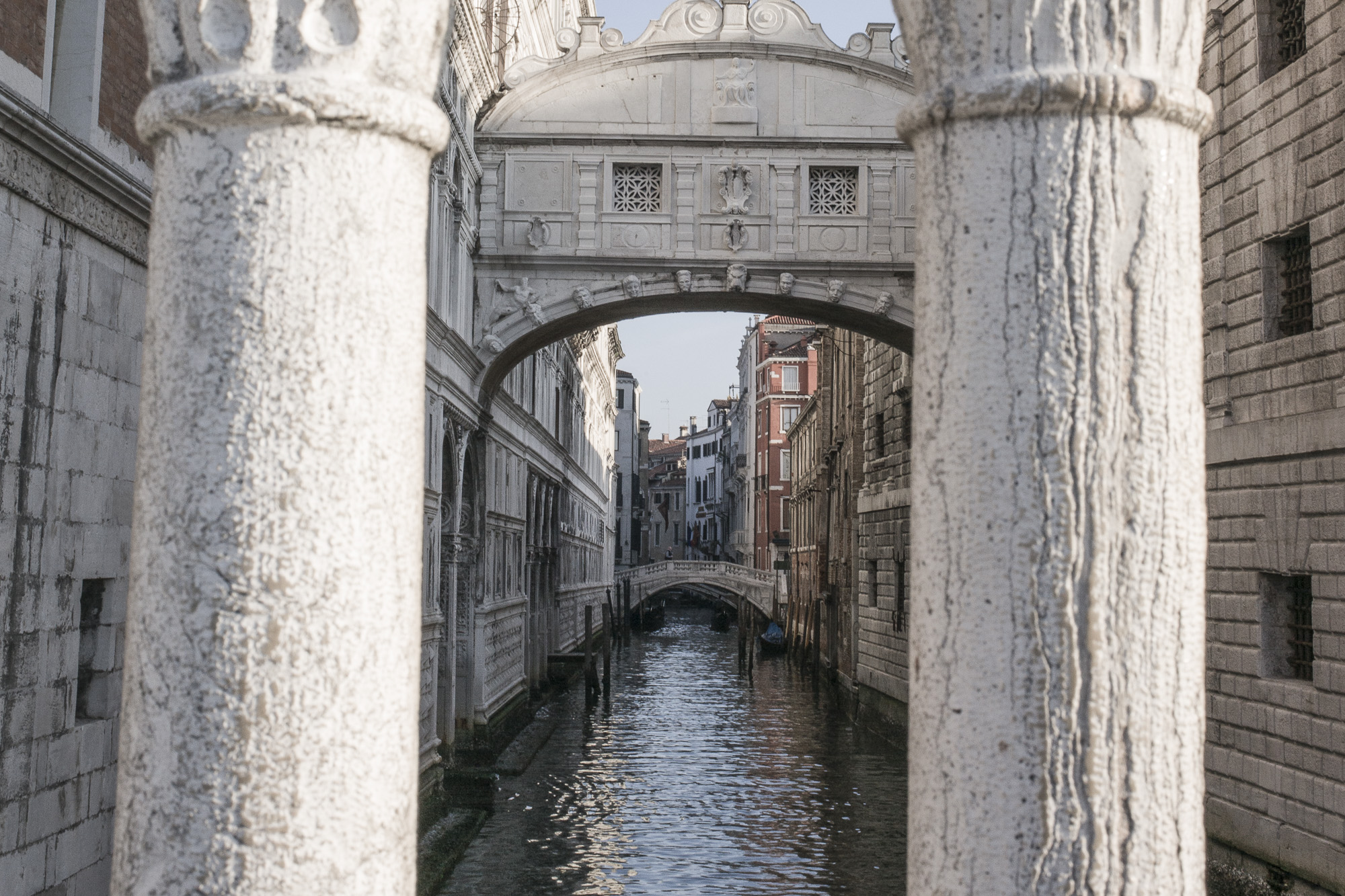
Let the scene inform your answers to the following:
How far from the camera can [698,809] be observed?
1129 cm

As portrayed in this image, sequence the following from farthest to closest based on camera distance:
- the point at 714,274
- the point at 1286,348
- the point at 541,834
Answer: the point at 714,274, the point at 541,834, the point at 1286,348

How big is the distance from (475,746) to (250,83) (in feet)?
39.0

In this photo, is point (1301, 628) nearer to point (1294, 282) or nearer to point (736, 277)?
point (1294, 282)

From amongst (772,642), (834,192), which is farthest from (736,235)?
(772,642)

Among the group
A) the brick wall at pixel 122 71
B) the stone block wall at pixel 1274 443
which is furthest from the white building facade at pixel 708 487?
the brick wall at pixel 122 71

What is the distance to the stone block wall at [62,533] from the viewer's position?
4.72 meters

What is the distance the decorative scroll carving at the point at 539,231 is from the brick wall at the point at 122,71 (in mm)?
5748

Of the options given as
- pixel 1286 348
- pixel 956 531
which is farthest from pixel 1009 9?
pixel 1286 348

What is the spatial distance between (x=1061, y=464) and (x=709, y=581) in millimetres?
38356

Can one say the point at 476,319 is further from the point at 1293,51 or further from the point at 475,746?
the point at 1293,51

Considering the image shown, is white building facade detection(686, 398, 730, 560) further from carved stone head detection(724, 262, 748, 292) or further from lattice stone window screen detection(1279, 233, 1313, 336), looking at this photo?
lattice stone window screen detection(1279, 233, 1313, 336)

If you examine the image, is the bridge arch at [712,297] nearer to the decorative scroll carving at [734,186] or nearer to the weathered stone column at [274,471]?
the decorative scroll carving at [734,186]

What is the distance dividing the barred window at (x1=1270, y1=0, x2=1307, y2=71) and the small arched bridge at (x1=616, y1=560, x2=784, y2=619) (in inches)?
1144

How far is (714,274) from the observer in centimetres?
1148
